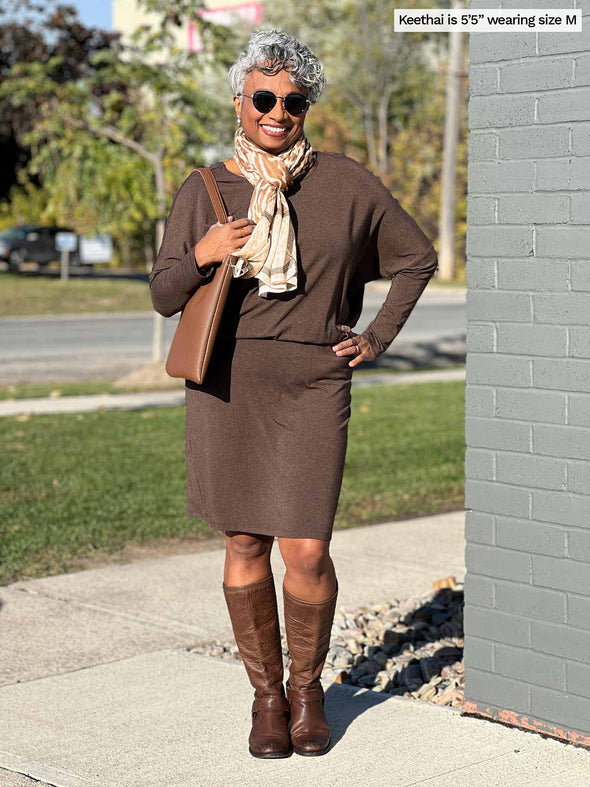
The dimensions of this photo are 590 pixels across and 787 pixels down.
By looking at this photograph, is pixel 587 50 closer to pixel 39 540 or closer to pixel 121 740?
pixel 121 740

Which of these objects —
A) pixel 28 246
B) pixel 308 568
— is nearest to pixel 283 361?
pixel 308 568

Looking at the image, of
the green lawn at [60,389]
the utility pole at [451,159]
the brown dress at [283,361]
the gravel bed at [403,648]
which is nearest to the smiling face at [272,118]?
the brown dress at [283,361]

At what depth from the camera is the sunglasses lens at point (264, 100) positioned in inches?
129

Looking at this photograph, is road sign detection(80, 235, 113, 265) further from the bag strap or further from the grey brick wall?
the bag strap

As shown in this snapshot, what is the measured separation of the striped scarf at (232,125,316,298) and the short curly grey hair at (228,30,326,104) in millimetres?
198

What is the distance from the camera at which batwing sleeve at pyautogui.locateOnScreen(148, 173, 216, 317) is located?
10.8 ft

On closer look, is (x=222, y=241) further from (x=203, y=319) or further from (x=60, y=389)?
(x=60, y=389)

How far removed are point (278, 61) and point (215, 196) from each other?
403 mm

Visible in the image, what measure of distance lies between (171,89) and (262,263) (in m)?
10.6

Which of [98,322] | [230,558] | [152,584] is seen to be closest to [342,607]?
[152,584]

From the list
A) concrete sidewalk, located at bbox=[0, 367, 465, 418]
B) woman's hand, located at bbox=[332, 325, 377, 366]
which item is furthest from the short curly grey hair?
concrete sidewalk, located at bbox=[0, 367, 465, 418]

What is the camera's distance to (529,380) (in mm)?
3559

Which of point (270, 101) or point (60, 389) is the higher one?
point (270, 101)

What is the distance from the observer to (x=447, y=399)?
38.7 feet
